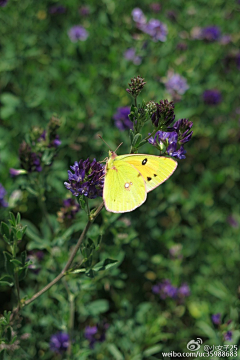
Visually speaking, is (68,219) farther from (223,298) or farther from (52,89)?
(52,89)

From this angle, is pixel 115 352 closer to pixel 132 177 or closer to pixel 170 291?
pixel 170 291

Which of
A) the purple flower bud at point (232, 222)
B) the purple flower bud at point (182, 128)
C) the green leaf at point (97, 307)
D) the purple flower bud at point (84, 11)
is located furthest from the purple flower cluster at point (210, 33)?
the green leaf at point (97, 307)

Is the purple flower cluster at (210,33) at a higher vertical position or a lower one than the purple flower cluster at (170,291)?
higher

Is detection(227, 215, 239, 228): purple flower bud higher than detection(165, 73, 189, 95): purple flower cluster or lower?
lower

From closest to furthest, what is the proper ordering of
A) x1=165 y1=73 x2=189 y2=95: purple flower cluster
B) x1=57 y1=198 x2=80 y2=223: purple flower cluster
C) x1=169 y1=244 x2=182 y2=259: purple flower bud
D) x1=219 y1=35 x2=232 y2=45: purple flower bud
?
x1=57 y1=198 x2=80 y2=223: purple flower cluster
x1=169 y1=244 x2=182 y2=259: purple flower bud
x1=165 y1=73 x2=189 y2=95: purple flower cluster
x1=219 y1=35 x2=232 y2=45: purple flower bud

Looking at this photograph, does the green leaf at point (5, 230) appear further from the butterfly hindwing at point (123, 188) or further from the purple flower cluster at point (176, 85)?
the purple flower cluster at point (176, 85)

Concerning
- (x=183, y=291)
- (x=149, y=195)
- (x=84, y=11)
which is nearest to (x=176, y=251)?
(x=183, y=291)

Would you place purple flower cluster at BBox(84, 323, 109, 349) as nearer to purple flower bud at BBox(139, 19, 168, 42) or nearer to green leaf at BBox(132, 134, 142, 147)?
green leaf at BBox(132, 134, 142, 147)

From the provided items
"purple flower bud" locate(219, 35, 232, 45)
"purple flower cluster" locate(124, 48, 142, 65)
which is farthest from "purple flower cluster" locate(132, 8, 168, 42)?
"purple flower bud" locate(219, 35, 232, 45)
